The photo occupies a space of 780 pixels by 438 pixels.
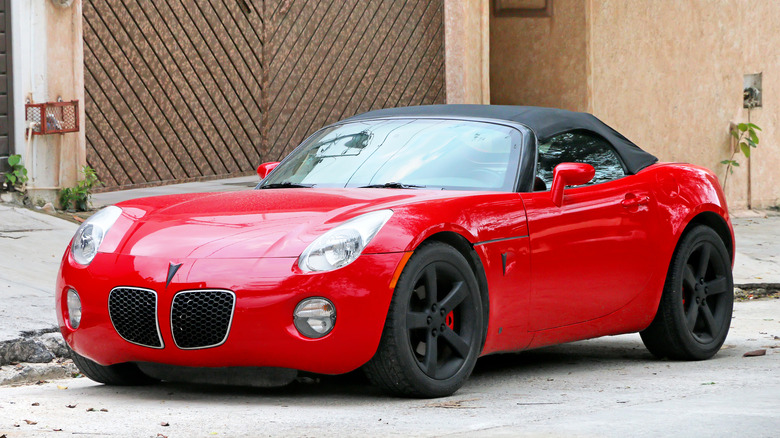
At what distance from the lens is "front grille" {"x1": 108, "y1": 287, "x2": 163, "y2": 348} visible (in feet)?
16.2

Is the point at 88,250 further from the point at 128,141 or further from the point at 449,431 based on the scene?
the point at 128,141

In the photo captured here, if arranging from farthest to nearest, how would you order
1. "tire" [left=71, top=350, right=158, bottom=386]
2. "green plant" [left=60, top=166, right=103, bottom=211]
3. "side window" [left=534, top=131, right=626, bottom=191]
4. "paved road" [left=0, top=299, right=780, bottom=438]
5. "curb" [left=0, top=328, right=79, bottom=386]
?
"green plant" [left=60, top=166, right=103, bottom=211] → "curb" [left=0, top=328, right=79, bottom=386] → "side window" [left=534, top=131, right=626, bottom=191] → "tire" [left=71, top=350, right=158, bottom=386] → "paved road" [left=0, top=299, right=780, bottom=438]

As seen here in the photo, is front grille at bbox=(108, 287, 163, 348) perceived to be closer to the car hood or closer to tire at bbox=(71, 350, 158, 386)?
the car hood

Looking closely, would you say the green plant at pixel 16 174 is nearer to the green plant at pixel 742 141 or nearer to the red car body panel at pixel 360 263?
the red car body panel at pixel 360 263

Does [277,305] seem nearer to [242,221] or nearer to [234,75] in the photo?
[242,221]

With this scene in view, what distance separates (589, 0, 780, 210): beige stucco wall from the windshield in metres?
9.34

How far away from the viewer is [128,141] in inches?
469

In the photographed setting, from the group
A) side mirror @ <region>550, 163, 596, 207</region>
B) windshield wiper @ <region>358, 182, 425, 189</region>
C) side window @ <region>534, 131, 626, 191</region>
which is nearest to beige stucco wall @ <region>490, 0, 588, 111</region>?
side window @ <region>534, 131, 626, 191</region>

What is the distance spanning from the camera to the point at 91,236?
533 cm

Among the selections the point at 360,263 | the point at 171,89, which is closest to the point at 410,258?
the point at 360,263

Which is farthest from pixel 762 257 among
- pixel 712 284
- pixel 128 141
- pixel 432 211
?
pixel 432 211

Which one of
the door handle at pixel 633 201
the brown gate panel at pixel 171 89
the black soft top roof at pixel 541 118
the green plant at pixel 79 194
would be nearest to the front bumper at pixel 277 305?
the black soft top roof at pixel 541 118

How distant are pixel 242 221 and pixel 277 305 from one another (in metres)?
0.51

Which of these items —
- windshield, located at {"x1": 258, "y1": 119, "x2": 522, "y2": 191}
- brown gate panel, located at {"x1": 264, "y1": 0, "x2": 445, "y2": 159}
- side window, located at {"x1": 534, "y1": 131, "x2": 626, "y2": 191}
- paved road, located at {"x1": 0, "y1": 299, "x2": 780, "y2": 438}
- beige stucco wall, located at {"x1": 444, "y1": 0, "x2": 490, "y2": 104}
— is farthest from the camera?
beige stucco wall, located at {"x1": 444, "y1": 0, "x2": 490, "y2": 104}
